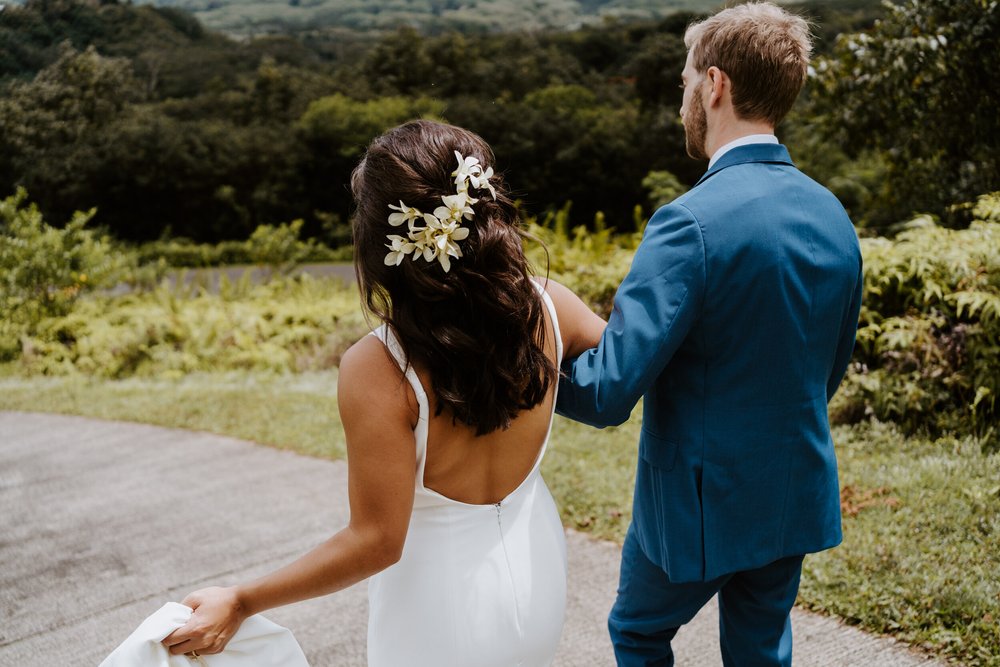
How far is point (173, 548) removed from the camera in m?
4.39

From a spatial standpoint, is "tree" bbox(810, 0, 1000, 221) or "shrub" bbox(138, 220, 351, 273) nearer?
"tree" bbox(810, 0, 1000, 221)

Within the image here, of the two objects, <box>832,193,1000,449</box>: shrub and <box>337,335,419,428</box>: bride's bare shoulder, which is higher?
<box>337,335,419,428</box>: bride's bare shoulder

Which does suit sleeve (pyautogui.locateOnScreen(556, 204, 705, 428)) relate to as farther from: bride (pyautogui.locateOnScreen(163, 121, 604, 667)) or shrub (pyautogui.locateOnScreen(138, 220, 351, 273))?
shrub (pyautogui.locateOnScreen(138, 220, 351, 273))

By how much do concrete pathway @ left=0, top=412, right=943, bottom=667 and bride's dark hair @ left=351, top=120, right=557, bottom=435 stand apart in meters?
1.85

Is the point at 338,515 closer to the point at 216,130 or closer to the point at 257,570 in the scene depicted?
the point at 257,570

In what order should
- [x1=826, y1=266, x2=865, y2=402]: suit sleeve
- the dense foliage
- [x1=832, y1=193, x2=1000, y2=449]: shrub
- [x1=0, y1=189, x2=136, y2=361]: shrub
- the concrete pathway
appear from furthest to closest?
1. the dense foliage
2. [x1=0, y1=189, x2=136, y2=361]: shrub
3. [x1=832, y1=193, x2=1000, y2=449]: shrub
4. the concrete pathway
5. [x1=826, y1=266, x2=865, y2=402]: suit sleeve

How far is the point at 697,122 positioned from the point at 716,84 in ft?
0.41

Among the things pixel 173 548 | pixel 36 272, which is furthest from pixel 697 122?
pixel 36 272

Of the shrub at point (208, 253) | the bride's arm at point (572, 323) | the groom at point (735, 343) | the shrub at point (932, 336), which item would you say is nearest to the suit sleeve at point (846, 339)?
the groom at point (735, 343)

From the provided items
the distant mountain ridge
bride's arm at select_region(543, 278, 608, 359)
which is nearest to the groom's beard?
bride's arm at select_region(543, 278, 608, 359)

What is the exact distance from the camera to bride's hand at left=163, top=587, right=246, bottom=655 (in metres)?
1.60

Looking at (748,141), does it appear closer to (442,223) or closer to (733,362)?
(733,362)

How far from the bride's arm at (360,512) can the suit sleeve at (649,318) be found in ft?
1.44

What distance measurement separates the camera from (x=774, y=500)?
188 centimetres
